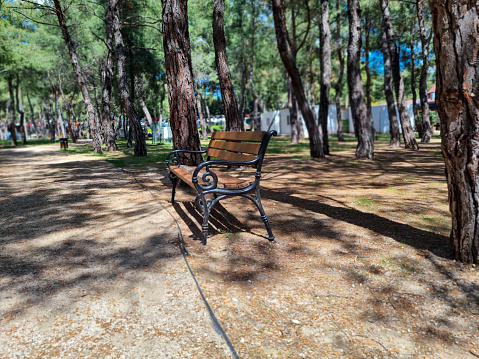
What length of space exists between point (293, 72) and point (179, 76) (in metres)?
5.86

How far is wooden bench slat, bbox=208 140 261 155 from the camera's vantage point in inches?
157

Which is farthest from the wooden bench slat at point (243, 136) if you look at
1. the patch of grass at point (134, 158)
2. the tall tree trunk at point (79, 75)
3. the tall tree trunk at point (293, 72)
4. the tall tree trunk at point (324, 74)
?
the tall tree trunk at point (79, 75)

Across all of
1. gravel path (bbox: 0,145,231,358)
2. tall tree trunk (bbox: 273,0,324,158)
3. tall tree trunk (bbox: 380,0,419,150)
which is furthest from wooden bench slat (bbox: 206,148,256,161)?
tall tree trunk (bbox: 380,0,419,150)

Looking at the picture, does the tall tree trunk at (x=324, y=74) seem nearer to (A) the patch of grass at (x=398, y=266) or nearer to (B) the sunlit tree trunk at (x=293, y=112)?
(B) the sunlit tree trunk at (x=293, y=112)

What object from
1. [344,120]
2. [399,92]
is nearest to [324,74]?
[399,92]

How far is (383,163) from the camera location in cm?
1076

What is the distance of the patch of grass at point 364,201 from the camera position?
5361 millimetres

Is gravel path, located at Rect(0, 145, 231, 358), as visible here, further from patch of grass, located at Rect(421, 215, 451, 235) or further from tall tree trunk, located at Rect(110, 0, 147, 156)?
tall tree trunk, located at Rect(110, 0, 147, 156)

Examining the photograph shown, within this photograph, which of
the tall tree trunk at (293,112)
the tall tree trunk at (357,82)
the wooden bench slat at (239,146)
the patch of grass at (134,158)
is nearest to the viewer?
the wooden bench slat at (239,146)

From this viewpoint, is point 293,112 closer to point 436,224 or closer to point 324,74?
point 324,74

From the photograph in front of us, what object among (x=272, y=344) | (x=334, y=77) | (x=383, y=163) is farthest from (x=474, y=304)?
(x=334, y=77)

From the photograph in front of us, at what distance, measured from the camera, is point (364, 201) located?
5586 mm

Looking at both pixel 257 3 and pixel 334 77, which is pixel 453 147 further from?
pixel 334 77

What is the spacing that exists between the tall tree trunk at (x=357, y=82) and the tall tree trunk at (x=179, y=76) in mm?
6950
